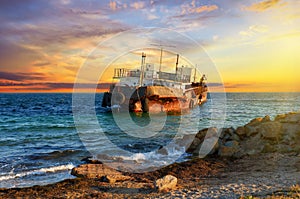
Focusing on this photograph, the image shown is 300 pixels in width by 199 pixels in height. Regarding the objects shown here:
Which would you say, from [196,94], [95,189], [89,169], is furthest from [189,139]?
[196,94]

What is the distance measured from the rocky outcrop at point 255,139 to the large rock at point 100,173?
6318 mm

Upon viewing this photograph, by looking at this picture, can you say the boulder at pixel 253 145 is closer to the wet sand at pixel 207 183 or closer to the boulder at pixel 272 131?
the boulder at pixel 272 131

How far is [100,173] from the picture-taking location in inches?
500

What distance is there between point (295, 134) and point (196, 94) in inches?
1921

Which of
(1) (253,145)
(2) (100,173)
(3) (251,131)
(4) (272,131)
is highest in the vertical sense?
(4) (272,131)

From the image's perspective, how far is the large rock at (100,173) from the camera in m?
12.0

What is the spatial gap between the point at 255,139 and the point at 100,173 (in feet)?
31.9

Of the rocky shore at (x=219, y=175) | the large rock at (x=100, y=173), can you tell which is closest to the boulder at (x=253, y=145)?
the rocky shore at (x=219, y=175)

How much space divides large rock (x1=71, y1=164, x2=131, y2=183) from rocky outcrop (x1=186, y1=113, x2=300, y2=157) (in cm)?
632

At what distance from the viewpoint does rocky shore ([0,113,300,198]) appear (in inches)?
384

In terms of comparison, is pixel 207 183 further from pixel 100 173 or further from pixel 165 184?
pixel 100 173

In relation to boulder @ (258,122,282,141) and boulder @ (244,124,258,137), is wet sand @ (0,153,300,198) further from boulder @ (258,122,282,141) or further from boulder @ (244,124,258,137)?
boulder @ (244,124,258,137)

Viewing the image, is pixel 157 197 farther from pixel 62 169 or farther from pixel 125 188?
pixel 62 169

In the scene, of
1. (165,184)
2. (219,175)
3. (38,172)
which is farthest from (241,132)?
(38,172)
